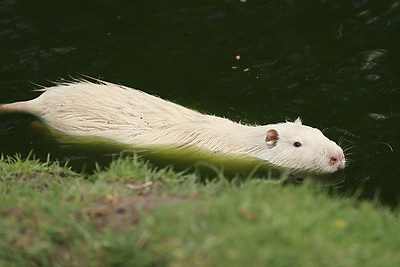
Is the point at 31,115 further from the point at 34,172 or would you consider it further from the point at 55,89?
the point at 34,172

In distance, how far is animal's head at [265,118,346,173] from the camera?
22.4 ft

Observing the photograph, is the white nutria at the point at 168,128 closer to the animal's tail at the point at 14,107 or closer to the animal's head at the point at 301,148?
the animal's head at the point at 301,148

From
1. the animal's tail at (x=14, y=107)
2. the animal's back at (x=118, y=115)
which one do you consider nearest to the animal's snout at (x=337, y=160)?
the animal's back at (x=118, y=115)

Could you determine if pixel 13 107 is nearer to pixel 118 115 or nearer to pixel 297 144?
pixel 118 115

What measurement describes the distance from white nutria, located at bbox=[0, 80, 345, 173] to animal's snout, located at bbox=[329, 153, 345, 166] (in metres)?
0.07

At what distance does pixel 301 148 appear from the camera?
23.0 ft

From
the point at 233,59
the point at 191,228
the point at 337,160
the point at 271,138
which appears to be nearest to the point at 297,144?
the point at 271,138

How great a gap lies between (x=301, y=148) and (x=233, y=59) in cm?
258

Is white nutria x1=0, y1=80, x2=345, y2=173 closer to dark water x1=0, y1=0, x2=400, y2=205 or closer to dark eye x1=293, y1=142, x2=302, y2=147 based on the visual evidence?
dark eye x1=293, y1=142, x2=302, y2=147

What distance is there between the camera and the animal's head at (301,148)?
6.83 metres

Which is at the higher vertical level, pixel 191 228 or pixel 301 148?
pixel 301 148

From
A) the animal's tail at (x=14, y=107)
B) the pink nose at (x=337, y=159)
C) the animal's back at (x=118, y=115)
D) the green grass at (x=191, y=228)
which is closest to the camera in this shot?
the green grass at (x=191, y=228)

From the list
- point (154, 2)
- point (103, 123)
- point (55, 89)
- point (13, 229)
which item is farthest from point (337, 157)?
point (154, 2)

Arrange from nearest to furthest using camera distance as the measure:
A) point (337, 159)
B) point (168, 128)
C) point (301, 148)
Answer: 1. point (337, 159)
2. point (301, 148)
3. point (168, 128)
